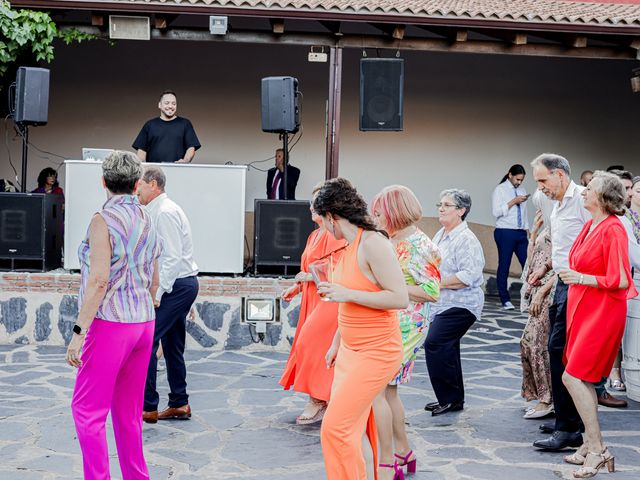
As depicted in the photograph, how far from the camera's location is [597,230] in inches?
214

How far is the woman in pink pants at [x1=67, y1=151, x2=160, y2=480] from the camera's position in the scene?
433 cm

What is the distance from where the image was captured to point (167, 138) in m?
10.6

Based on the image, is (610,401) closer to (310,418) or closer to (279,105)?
(310,418)

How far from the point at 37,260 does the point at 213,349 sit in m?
2.13

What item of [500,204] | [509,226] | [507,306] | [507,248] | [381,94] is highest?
[381,94]

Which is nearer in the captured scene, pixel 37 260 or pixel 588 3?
pixel 37 260

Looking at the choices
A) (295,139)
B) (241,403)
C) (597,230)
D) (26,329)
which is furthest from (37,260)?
(597,230)

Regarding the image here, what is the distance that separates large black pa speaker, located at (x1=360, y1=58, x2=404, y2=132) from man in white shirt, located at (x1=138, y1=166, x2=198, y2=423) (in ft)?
17.2

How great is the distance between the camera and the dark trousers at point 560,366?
5781mm

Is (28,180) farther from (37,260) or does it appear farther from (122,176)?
(122,176)

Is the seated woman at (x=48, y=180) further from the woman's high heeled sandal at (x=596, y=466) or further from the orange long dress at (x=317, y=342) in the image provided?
the woman's high heeled sandal at (x=596, y=466)

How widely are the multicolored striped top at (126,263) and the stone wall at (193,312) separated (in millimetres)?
5241

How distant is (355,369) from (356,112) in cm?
1022

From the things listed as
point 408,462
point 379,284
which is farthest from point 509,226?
point 379,284
